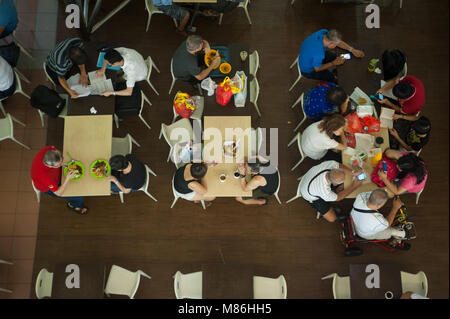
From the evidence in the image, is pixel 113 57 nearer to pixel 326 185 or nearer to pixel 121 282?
pixel 121 282

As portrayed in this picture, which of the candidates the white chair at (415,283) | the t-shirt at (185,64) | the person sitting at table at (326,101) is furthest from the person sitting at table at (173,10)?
the white chair at (415,283)

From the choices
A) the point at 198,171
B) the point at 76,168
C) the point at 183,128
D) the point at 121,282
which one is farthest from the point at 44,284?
the point at 183,128

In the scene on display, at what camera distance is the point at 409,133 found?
432 centimetres

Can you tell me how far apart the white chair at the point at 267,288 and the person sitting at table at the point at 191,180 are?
4.50 ft

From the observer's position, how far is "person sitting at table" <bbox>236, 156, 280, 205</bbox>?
3.97 m

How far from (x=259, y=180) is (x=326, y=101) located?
1.47m

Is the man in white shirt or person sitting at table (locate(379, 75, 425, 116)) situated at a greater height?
person sitting at table (locate(379, 75, 425, 116))

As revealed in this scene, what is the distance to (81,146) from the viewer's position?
413 cm

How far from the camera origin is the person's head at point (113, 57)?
161 inches

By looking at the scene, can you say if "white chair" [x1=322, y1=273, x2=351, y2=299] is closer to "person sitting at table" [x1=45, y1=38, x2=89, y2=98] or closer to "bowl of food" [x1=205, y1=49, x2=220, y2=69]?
"bowl of food" [x1=205, y1=49, x2=220, y2=69]

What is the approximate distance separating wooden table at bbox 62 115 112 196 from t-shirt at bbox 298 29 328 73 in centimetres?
297

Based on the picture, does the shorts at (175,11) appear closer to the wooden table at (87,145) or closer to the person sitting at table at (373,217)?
the wooden table at (87,145)

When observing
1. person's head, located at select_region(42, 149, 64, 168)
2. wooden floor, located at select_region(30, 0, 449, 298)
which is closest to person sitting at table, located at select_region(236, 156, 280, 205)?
wooden floor, located at select_region(30, 0, 449, 298)

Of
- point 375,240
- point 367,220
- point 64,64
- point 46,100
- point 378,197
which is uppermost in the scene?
point 64,64
